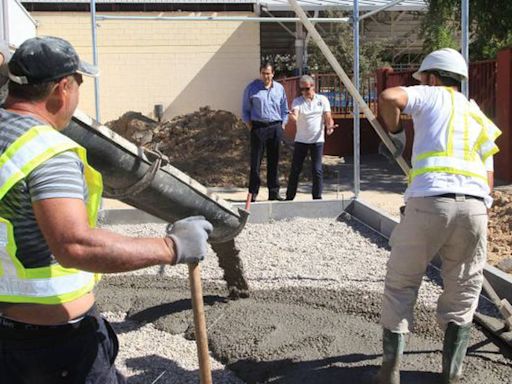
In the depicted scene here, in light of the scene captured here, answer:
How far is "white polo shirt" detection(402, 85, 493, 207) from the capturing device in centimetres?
339

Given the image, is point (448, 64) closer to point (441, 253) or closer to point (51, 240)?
point (441, 253)

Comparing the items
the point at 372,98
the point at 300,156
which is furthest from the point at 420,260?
the point at 372,98

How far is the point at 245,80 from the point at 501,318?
14.8 m

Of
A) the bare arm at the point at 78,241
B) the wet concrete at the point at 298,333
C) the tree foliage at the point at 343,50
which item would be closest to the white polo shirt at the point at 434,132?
the wet concrete at the point at 298,333

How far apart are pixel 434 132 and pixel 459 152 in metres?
0.16

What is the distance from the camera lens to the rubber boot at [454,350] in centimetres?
356

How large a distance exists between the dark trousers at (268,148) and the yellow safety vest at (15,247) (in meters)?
6.93

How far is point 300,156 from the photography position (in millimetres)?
8797

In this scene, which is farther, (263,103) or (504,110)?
(504,110)

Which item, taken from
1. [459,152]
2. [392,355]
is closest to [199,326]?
[392,355]

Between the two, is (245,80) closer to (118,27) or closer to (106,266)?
(118,27)

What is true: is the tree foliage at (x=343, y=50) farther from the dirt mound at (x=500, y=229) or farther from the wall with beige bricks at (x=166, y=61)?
the dirt mound at (x=500, y=229)

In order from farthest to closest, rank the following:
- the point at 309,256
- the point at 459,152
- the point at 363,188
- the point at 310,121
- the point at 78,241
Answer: the point at 363,188 → the point at 310,121 → the point at 309,256 → the point at 459,152 → the point at 78,241

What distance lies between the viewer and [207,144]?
15.0 metres
